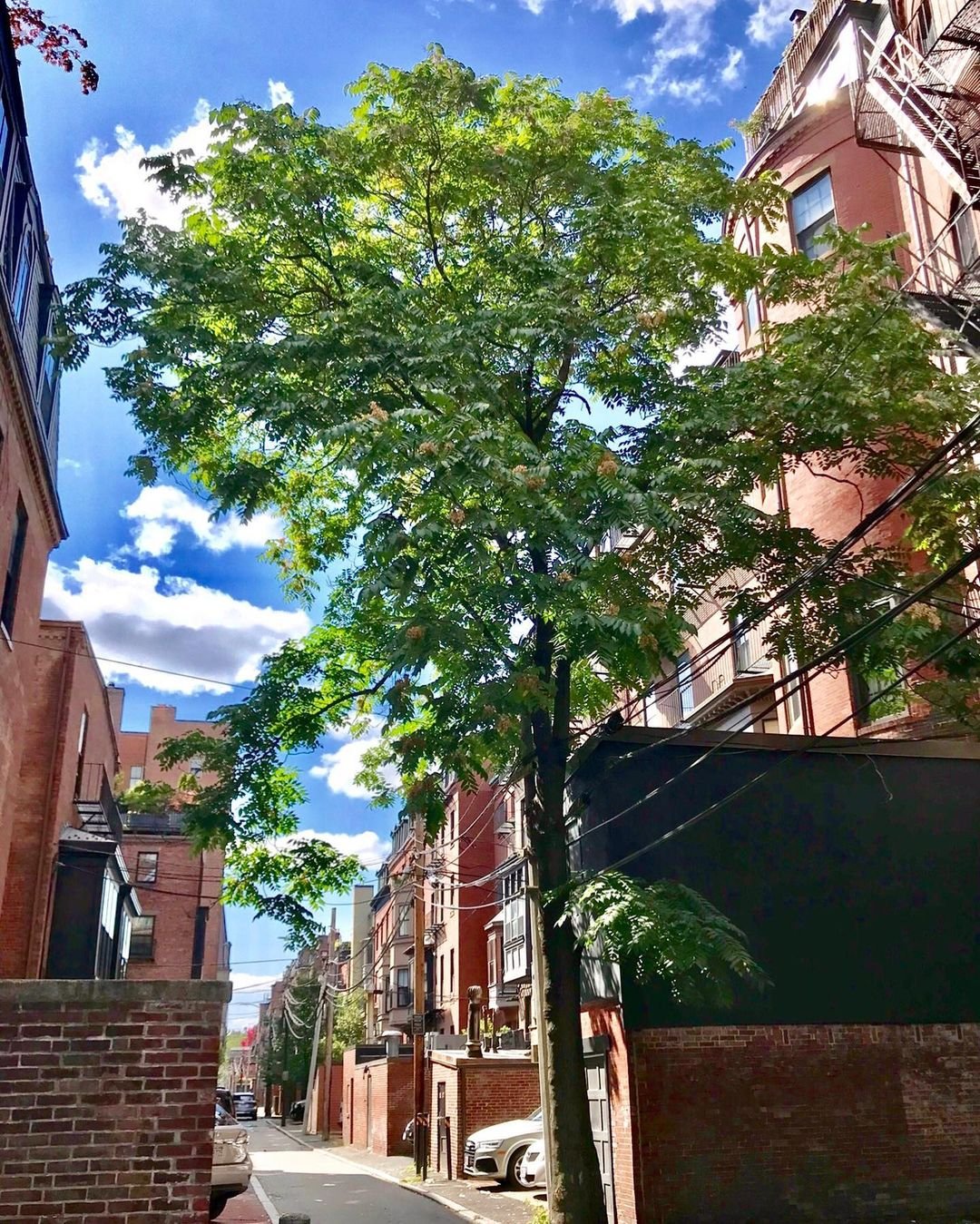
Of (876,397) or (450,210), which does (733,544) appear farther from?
(450,210)

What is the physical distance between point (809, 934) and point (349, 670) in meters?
7.50

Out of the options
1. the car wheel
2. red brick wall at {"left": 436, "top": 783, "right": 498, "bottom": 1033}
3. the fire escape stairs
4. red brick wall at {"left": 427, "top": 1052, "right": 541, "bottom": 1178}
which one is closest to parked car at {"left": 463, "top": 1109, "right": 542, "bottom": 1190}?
the car wheel

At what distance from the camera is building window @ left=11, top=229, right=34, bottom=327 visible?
56.6 feet

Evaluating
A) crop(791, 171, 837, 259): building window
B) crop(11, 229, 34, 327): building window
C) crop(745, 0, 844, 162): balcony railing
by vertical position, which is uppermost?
crop(745, 0, 844, 162): balcony railing

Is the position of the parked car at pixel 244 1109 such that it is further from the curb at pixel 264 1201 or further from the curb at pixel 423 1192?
the curb at pixel 264 1201

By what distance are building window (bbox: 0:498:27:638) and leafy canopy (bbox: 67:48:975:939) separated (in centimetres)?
605

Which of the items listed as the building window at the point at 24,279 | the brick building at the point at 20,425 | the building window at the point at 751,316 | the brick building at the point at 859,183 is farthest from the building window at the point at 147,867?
the building window at the point at 751,316

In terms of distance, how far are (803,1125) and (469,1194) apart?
866 centimetres

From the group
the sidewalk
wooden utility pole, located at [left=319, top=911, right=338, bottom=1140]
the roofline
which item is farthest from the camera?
wooden utility pole, located at [left=319, top=911, right=338, bottom=1140]

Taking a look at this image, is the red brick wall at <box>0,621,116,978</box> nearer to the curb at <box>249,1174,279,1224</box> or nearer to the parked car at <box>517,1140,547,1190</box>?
the curb at <box>249,1174,279,1224</box>

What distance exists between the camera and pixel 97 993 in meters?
6.50

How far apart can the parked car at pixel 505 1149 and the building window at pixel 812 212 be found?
17989mm

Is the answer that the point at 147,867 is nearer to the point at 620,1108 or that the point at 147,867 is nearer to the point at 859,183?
the point at 620,1108

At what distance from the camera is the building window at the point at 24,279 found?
17.2m
